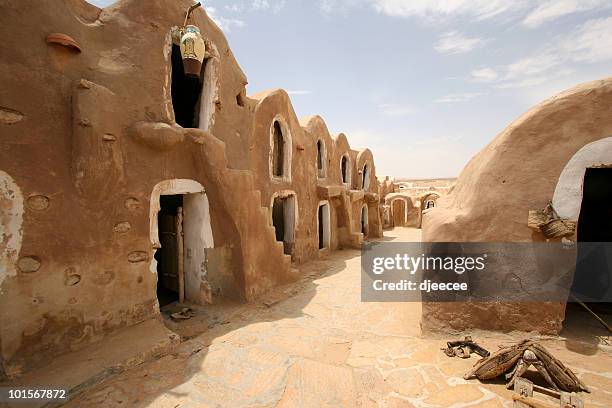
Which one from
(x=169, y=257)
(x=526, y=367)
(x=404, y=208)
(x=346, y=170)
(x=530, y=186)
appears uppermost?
(x=346, y=170)

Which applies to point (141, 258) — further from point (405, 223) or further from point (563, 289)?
point (405, 223)

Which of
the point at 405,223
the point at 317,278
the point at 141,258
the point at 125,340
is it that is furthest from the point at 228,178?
the point at 405,223

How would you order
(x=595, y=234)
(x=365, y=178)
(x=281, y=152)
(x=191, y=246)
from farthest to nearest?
(x=365, y=178), (x=281, y=152), (x=595, y=234), (x=191, y=246)

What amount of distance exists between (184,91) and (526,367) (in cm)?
1025

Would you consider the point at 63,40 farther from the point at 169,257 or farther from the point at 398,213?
the point at 398,213

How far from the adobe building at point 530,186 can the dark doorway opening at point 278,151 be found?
664cm

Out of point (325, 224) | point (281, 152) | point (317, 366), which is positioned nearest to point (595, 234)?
point (317, 366)

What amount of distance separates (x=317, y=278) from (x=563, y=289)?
624 cm

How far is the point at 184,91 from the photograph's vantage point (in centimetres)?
905

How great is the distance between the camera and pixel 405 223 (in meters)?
24.6

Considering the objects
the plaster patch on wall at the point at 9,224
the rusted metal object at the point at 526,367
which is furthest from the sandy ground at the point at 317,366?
the plaster patch on wall at the point at 9,224

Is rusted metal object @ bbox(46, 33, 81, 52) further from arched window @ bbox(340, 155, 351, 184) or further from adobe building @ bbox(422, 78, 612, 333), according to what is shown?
arched window @ bbox(340, 155, 351, 184)

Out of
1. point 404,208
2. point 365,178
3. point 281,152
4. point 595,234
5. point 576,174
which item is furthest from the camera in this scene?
point 404,208

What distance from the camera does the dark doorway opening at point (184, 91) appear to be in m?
7.55
